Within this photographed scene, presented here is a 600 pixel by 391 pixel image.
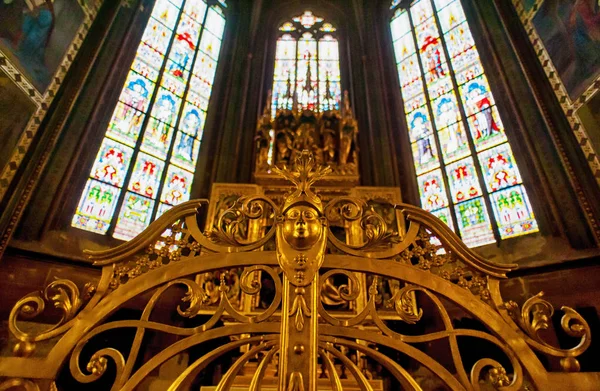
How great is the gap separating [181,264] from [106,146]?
4.34 m

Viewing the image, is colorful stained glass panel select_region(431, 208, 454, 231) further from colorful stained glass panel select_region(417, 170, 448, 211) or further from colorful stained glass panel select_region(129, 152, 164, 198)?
colorful stained glass panel select_region(129, 152, 164, 198)

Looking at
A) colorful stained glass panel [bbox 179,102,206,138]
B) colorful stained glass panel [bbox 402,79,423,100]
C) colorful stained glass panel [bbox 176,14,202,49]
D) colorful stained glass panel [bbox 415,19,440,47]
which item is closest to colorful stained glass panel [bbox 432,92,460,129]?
colorful stained glass panel [bbox 402,79,423,100]

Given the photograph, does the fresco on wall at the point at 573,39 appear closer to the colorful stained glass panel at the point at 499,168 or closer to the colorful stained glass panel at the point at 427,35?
the colorful stained glass panel at the point at 499,168

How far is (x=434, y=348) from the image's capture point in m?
4.01

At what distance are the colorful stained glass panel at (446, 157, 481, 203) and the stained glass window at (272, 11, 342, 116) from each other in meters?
2.67

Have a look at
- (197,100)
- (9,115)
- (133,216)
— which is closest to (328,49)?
(197,100)

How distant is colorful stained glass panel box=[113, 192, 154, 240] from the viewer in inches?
188

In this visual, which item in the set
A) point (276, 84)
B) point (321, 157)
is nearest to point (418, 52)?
point (276, 84)

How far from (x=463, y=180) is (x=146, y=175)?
15.0 feet

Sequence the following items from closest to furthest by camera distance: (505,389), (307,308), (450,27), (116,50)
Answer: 1. (505,389)
2. (307,308)
3. (116,50)
4. (450,27)

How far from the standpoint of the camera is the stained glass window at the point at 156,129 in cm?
488

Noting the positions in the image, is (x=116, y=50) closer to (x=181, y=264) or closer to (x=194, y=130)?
(x=194, y=130)

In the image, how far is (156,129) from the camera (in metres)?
5.82

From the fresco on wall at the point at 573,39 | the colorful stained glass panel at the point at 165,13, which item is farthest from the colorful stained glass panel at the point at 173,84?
the fresco on wall at the point at 573,39
